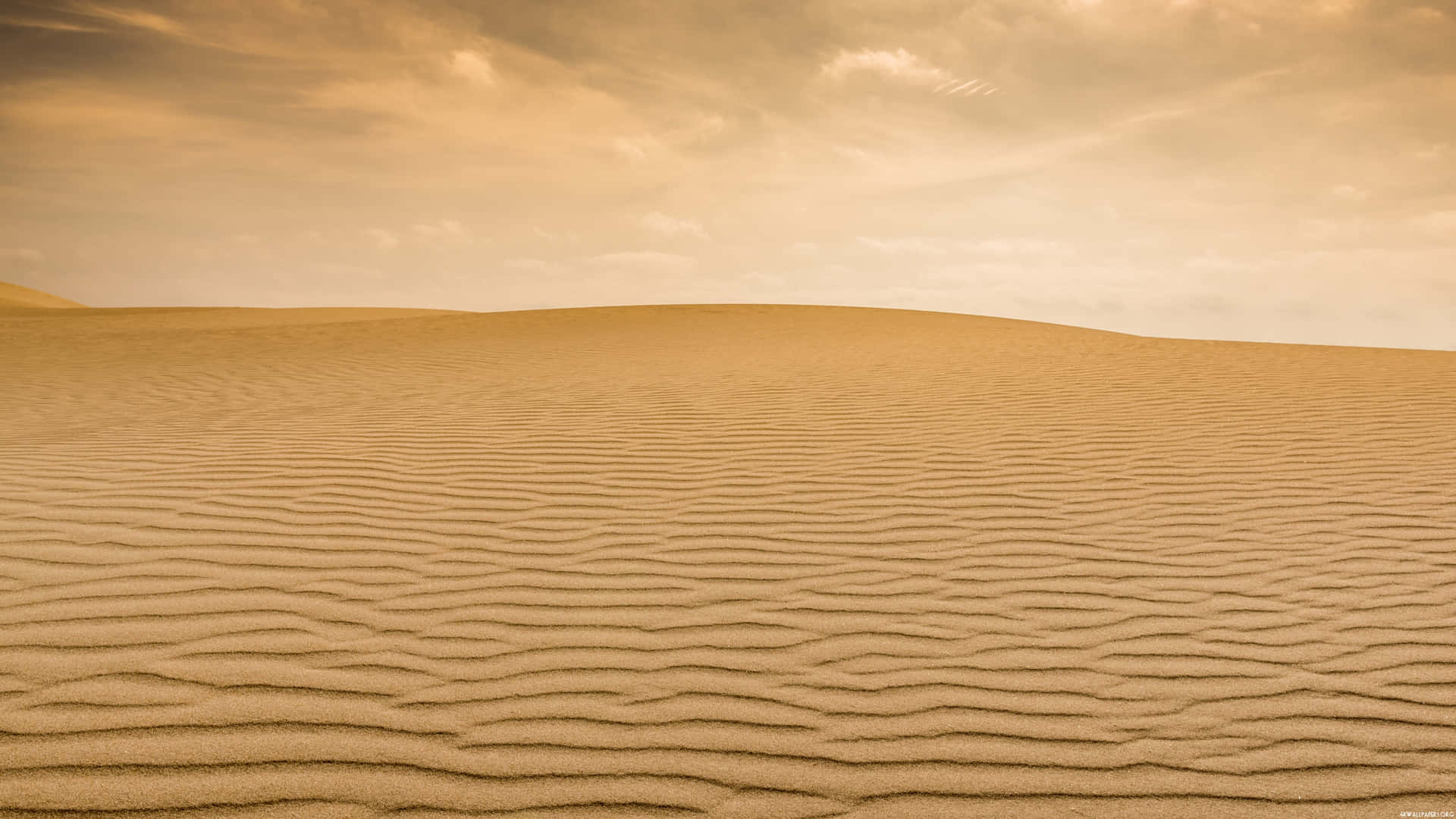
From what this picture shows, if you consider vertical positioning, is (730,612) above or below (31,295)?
below

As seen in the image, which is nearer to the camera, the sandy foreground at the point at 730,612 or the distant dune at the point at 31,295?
the sandy foreground at the point at 730,612

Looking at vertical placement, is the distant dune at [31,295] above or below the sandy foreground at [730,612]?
above

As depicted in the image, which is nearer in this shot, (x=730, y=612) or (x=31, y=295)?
(x=730, y=612)

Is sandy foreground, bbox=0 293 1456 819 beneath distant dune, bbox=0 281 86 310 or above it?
beneath

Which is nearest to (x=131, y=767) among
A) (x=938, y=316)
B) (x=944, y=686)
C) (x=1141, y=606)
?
(x=944, y=686)

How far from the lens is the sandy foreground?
251 centimetres

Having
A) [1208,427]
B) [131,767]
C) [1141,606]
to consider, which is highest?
[1208,427]

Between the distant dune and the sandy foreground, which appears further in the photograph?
the distant dune

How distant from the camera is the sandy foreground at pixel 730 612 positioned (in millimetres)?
2506

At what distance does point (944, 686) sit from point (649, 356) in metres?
10.5

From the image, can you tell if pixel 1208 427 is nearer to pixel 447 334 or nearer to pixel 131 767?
pixel 131 767

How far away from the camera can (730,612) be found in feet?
12.1

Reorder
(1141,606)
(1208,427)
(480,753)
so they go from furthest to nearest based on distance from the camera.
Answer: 1. (1208,427)
2. (1141,606)
3. (480,753)

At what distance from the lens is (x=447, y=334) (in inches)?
694
